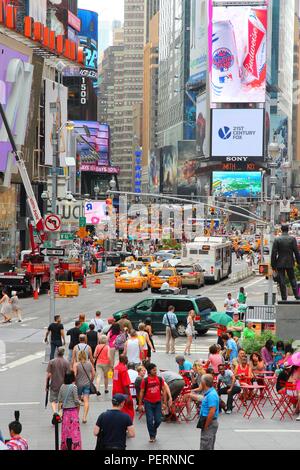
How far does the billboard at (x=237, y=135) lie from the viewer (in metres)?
182

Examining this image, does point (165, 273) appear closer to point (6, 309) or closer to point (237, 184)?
point (6, 309)

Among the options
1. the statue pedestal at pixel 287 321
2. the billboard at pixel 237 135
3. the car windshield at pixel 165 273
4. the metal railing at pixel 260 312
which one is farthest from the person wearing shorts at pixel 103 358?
the billboard at pixel 237 135

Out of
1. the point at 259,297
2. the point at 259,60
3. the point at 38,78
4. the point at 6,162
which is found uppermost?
the point at 259,60

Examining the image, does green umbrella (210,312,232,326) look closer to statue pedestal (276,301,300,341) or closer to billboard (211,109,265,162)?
statue pedestal (276,301,300,341)

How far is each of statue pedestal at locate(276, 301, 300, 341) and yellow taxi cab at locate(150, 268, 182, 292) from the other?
29.9 metres

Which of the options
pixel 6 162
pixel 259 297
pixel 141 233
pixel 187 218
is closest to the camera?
pixel 259 297

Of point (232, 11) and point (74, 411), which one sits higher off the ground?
point (232, 11)

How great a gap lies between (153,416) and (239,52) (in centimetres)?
16790

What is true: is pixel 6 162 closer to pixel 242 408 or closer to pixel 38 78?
pixel 38 78

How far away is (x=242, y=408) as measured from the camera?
2180 centimetres

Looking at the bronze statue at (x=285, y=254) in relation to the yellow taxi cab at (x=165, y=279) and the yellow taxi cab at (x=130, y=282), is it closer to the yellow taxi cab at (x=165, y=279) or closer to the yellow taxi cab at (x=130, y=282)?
the yellow taxi cab at (x=165, y=279)

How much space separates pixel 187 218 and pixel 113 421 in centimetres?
12339

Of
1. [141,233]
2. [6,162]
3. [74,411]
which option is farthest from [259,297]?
[141,233]

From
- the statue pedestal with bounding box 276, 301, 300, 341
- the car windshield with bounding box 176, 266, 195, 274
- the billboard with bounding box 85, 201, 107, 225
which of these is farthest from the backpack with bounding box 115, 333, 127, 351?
the billboard with bounding box 85, 201, 107, 225
